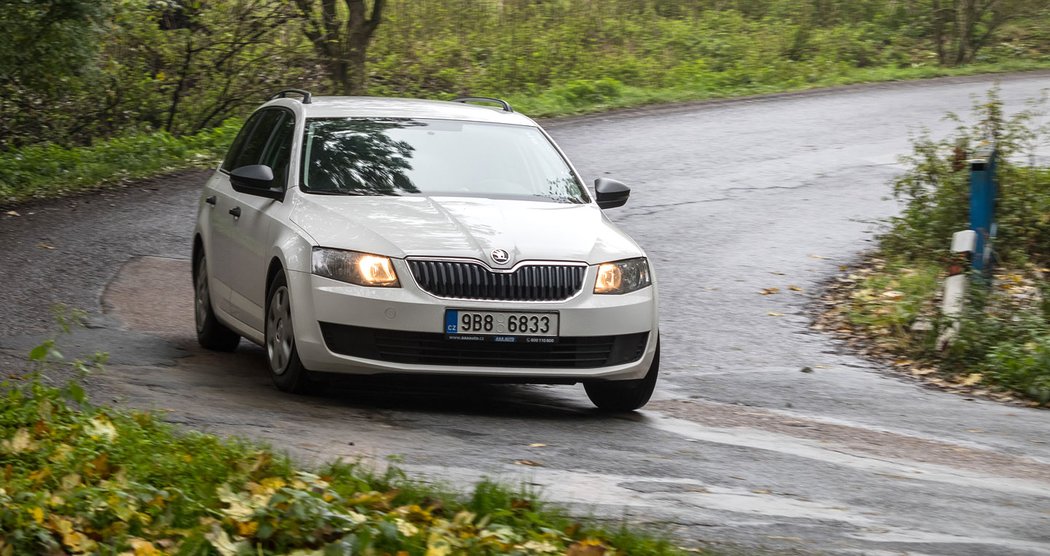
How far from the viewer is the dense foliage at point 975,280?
32.4 feet

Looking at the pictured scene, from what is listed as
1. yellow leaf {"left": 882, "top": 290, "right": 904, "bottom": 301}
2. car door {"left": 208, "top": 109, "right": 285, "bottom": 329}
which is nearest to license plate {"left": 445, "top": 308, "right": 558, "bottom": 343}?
car door {"left": 208, "top": 109, "right": 285, "bottom": 329}

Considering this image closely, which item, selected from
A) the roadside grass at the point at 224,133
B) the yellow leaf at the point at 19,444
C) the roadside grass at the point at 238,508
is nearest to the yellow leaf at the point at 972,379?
the roadside grass at the point at 238,508

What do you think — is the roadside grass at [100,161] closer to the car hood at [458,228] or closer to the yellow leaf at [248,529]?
the car hood at [458,228]

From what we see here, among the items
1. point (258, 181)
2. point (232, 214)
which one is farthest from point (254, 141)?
point (258, 181)

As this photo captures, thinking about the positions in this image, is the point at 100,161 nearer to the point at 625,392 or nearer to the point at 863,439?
the point at 625,392

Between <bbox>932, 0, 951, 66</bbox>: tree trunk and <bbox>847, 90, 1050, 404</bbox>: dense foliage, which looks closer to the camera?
<bbox>847, 90, 1050, 404</bbox>: dense foliage

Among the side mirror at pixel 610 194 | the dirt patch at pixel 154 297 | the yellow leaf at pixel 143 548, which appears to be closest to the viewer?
the yellow leaf at pixel 143 548

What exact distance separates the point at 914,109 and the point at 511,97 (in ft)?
21.4

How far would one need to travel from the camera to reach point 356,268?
719 cm

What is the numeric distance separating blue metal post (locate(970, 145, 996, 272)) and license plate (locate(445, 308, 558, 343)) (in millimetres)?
4670

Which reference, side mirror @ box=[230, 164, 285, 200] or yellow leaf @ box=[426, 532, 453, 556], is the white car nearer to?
side mirror @ box=[230, 164, 285, 200]

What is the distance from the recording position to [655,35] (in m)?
29.6

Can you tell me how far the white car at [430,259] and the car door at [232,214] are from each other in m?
0.03

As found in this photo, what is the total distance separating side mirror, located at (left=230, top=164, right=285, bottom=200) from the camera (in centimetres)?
812
